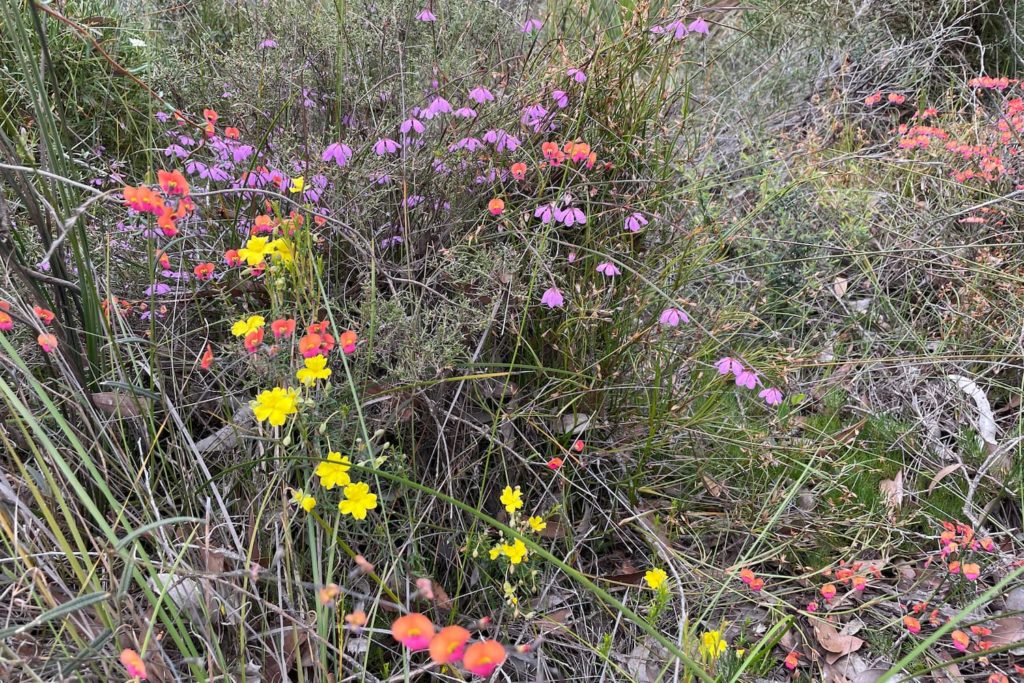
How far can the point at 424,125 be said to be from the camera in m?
1.78

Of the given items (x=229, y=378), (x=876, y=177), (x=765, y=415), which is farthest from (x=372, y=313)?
(x=876, y=177)

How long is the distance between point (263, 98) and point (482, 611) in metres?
1.44

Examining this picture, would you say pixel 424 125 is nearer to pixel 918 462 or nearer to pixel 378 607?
pixel 378 607

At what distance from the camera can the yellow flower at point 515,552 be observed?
1323 mm

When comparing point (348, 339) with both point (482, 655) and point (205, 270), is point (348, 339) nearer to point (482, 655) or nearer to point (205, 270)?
point (205, 270)

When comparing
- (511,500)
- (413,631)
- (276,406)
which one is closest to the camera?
(413,631)

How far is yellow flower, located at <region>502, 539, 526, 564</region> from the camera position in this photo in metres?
1.32

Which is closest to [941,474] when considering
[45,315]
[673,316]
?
[673,316]

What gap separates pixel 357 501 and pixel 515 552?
35 centimetres

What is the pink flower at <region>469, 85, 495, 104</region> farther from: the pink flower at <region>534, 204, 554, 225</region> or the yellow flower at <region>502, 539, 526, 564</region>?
the yellow flower at <region>502, 539, 526, 564</region>

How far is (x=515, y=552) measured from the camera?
134 centimetres

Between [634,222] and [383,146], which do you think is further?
[634,222]

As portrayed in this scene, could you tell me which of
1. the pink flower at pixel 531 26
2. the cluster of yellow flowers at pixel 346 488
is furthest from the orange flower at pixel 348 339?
the pink flower at pixel 531 26

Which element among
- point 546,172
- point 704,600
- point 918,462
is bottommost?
point 918,462
